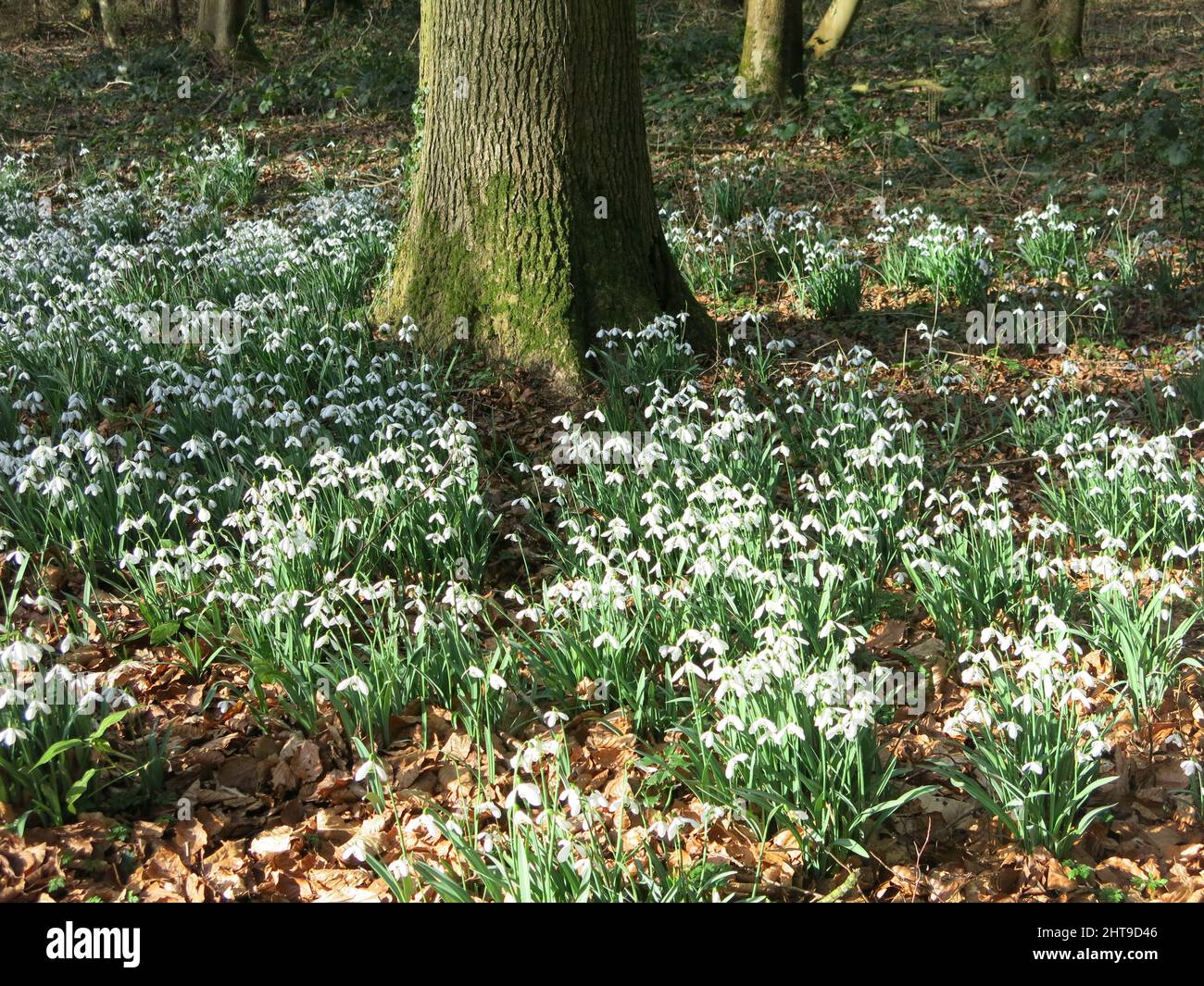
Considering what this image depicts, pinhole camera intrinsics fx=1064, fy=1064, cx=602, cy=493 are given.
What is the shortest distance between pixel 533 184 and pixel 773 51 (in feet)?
21.0

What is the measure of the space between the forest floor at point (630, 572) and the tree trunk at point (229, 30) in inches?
283

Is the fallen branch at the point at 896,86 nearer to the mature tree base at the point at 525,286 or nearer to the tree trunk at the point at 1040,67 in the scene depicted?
the tree trunk at the point at 1040,67

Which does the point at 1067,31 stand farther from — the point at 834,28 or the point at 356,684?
the point at 356,684

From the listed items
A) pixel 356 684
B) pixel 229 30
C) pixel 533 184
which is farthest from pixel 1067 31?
pixel 356 684

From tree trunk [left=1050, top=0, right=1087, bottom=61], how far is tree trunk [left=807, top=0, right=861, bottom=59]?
92.0 inches

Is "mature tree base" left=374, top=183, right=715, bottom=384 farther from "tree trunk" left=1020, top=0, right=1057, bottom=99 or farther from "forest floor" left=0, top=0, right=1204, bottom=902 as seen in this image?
"tree trunk" left=1020, top=0, right=1057, bottom=99

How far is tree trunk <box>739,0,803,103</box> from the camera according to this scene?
35.6 ft

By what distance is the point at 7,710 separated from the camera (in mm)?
2875

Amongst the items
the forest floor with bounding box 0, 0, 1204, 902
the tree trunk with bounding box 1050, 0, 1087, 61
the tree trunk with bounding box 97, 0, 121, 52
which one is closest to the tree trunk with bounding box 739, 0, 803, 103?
the forest floor with bounding box 0, 0, 1204, 902

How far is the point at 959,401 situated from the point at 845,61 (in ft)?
32.2

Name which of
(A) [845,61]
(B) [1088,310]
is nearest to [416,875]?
(B) [1088,310]

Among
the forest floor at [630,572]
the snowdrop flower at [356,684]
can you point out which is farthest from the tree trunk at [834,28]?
the snowdrop flower at [356,684]

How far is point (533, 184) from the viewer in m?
5.69

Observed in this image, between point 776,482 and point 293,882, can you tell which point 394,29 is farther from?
point 293,882
